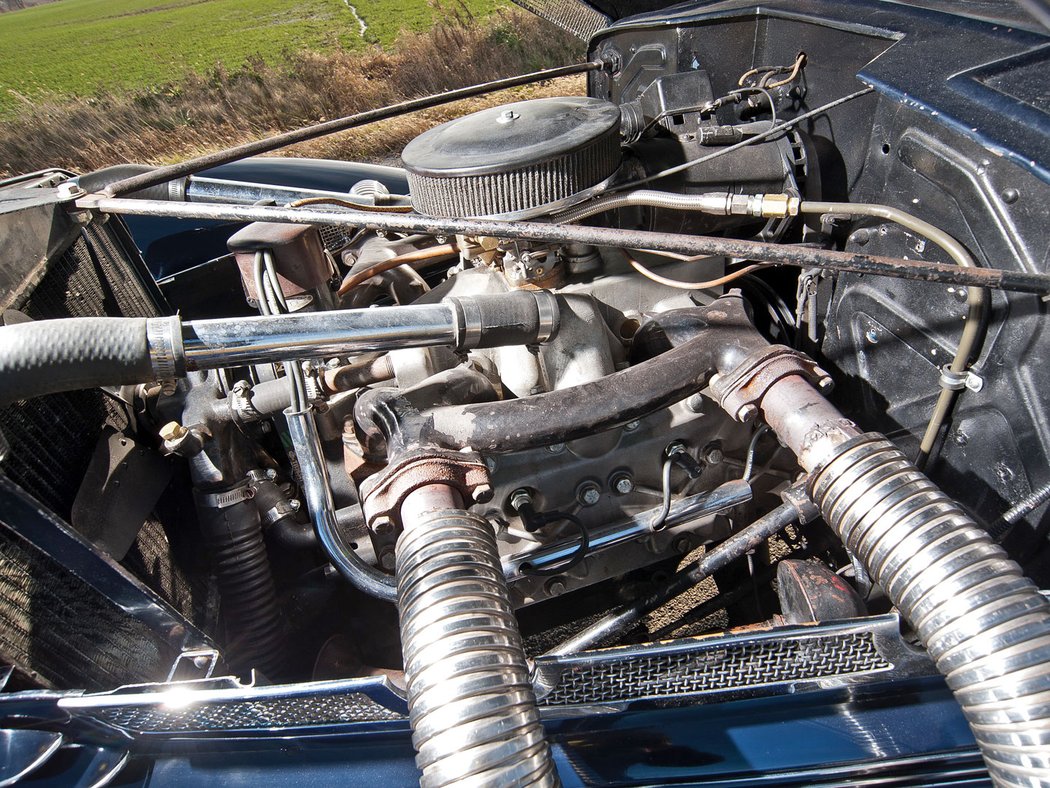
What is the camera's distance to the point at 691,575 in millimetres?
1368

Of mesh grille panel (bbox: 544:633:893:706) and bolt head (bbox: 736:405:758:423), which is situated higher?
bolt head (bbox: 736:405:758:423)

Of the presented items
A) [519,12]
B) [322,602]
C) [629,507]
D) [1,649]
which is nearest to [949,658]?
[629,507]

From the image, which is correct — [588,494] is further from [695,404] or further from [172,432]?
[172,432]

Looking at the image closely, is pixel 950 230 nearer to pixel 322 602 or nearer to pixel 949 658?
pixel 949 658

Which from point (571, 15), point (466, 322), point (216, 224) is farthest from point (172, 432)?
point (571, 15)

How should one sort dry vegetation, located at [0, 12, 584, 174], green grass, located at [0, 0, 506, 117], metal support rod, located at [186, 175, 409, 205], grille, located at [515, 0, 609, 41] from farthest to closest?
green grass, located at [0, 0, 506, 117] < dry vegetation, located at [0, 12, 584, 174] < grille, located at [515, 0, 609, 41] < metal support rod, located at [186, 175, 409, 205]

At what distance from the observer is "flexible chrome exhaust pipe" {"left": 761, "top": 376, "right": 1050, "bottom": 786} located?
0.76m

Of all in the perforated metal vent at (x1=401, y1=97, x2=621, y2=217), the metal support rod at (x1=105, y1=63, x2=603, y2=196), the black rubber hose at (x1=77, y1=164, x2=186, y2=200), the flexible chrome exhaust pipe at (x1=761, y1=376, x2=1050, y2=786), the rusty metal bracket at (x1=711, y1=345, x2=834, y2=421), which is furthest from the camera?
the black rubber hose at (x1=77, y1=164, x2=186, y2=200)

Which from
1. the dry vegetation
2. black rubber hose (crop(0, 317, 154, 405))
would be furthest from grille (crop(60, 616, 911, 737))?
the dry vegetation

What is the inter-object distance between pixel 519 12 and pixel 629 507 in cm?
1410

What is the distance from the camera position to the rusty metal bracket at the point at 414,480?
1.04 m

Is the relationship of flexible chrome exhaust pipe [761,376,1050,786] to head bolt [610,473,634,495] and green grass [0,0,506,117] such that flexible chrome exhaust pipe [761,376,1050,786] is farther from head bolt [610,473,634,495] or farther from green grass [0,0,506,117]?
green grass [0,0,506,117]

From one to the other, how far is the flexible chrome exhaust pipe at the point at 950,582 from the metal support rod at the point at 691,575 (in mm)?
276

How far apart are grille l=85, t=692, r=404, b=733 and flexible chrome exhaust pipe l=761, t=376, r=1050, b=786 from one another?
735 mm
